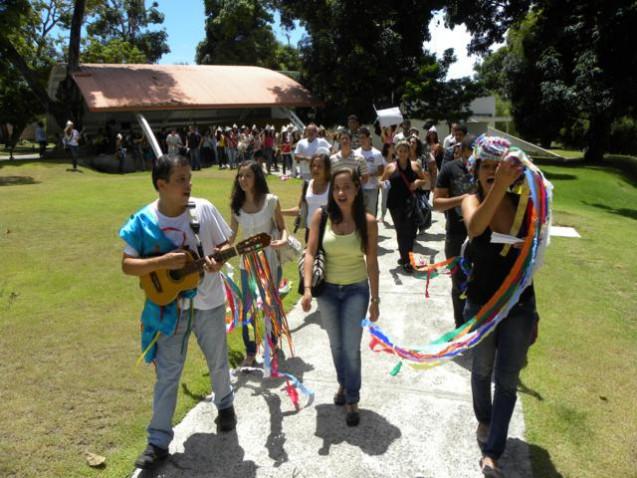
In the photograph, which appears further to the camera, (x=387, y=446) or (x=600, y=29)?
(x=600, y=29)

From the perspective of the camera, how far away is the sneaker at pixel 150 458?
3.27m

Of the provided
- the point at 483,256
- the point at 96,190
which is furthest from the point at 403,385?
the point at 96,190

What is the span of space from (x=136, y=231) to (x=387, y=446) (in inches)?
85.5

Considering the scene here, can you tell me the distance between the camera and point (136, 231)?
10.7 ft

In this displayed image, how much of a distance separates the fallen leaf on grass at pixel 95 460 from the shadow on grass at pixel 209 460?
12.3 inches

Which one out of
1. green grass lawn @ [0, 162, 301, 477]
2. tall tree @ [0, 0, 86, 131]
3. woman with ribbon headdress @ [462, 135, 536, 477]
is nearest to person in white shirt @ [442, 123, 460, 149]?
green grass lawn @ [0, 162, 301, 477]

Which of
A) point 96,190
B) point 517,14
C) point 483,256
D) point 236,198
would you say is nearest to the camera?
point 483,256

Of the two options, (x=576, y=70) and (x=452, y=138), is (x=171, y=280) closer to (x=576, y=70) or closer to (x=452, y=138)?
(x=452, y=138)

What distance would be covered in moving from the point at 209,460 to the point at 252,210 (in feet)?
6.87

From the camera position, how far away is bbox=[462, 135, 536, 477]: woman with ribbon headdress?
3.02 metres

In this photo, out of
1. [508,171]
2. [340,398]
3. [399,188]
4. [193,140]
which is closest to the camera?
[508,171]

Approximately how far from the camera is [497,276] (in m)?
3.10

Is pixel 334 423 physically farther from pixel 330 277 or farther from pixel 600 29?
pixel 600 29

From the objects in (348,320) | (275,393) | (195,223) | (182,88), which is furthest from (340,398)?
(182,88)
